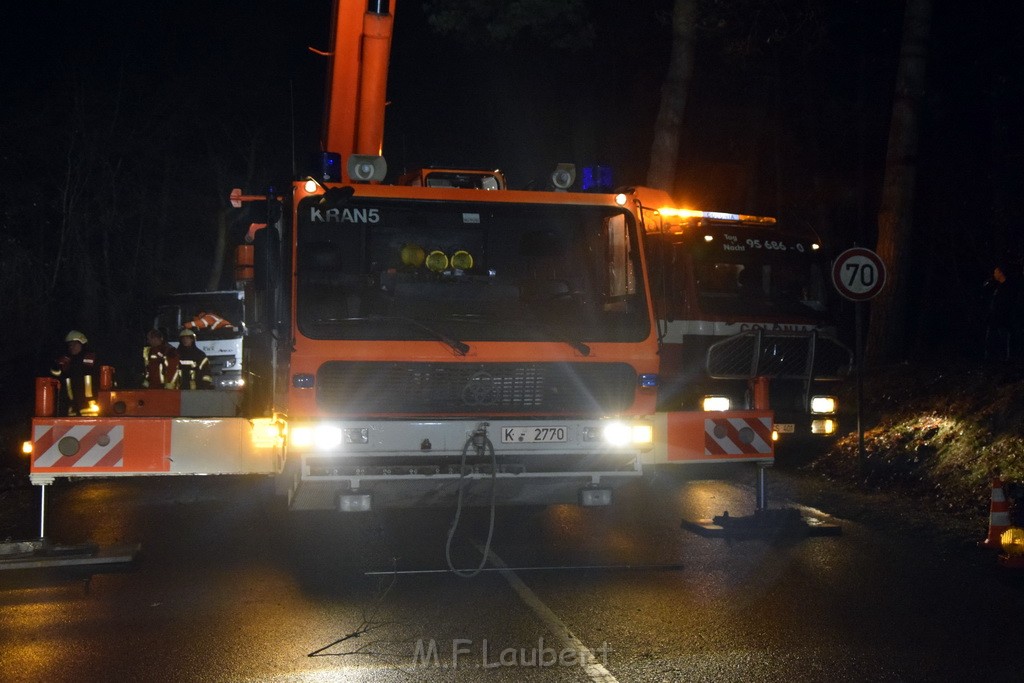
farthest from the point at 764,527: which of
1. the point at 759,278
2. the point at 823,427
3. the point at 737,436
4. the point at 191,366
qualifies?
the point at 191,366

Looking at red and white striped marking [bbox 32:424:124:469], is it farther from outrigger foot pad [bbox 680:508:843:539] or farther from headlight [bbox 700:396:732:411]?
headlight [bbox 700:396:732:411]

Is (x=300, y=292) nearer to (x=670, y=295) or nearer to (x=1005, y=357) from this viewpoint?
(x=670, y=295)

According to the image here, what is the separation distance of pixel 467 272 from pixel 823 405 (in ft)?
21.2

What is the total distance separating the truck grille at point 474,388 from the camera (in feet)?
26.6

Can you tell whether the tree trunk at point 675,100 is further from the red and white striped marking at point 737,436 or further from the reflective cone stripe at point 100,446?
the reflective cone stripe at point 100,446

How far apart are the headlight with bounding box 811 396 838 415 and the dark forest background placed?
4691mm

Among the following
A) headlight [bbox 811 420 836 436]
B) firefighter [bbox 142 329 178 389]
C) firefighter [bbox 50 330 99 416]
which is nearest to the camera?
headlight [bbox 811 420 836 436]

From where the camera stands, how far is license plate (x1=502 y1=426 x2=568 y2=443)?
8312mm

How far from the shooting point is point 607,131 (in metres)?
31.0

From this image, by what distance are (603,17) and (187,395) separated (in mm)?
16436

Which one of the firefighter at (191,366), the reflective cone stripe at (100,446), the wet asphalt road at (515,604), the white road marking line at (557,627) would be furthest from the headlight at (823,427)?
the firefighter at (191,366)

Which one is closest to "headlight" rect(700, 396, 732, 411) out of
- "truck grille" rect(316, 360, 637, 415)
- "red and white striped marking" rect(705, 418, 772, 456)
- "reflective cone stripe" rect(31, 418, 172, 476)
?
"red and white striped marking" rect(705, 418, 772, 456)

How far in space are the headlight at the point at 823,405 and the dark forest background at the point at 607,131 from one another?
4691 mm

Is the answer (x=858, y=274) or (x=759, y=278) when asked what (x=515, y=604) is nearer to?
(x=858, y=274)
